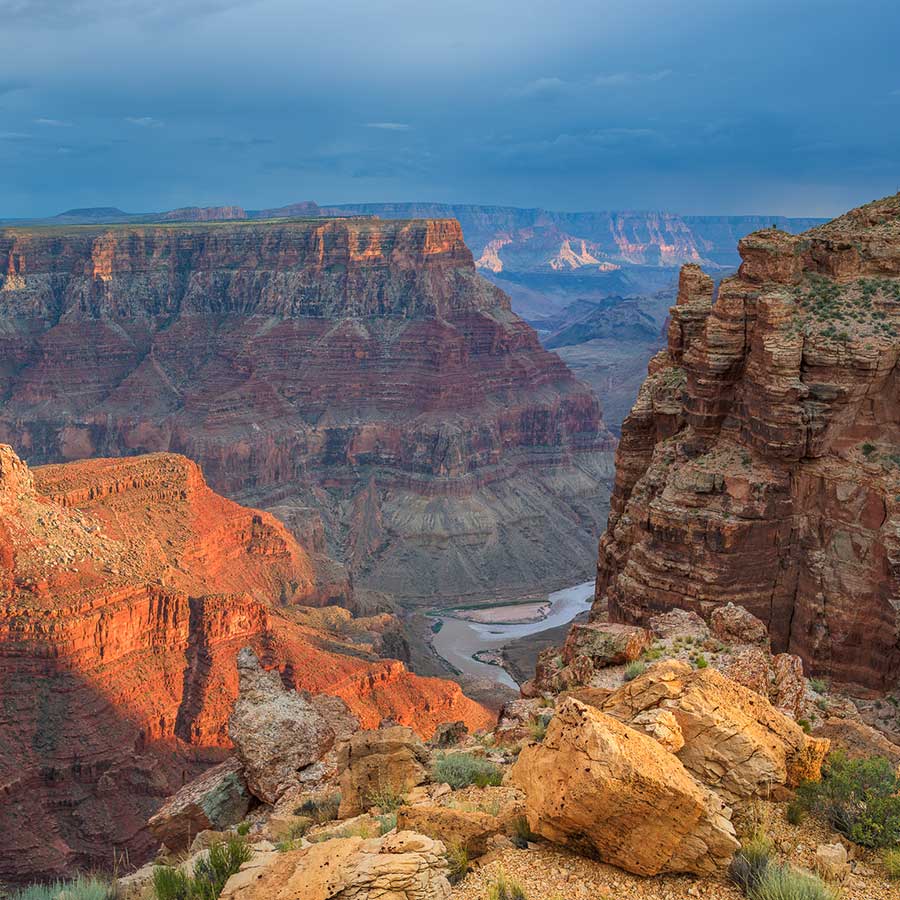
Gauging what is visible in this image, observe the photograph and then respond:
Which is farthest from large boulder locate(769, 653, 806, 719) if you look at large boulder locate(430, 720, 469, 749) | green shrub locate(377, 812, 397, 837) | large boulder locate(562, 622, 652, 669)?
green shrub locate(377, 812, 397, 837)

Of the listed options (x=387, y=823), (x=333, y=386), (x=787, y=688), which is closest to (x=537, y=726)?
(x=787, y=688)

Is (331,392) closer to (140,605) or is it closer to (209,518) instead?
(209,518)

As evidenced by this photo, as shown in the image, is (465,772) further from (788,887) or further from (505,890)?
(788,887)

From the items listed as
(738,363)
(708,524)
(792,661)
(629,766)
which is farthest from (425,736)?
(629,766)

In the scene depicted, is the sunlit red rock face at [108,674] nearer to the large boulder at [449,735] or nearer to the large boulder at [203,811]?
the large boulder at [203,811]

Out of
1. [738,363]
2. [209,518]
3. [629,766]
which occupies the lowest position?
[209,518]
